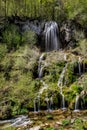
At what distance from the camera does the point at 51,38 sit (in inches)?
1326

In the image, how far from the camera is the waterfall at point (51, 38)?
3331cm

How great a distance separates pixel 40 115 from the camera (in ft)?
58.8

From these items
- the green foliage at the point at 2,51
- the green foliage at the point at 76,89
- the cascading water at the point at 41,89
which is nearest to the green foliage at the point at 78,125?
the cascading water at the point at 41,89

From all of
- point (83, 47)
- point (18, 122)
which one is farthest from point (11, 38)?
point (18, 122)

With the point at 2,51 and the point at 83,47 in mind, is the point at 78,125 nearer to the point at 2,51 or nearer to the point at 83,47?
the point at 2,51

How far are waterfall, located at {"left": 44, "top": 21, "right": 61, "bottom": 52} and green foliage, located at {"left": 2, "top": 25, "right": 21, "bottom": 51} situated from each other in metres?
4.31

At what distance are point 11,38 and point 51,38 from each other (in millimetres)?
6243

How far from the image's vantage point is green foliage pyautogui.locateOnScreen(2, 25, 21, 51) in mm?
29781

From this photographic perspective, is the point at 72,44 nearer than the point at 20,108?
No

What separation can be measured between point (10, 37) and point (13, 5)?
29.0ft

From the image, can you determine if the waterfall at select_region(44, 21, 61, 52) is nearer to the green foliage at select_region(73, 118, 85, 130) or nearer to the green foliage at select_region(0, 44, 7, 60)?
the green foliage at select_region(0, 44, 7, 60)

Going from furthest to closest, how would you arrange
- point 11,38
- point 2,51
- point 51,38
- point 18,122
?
point 51,38 < point 11,38 < point 2,51 < point 18,122

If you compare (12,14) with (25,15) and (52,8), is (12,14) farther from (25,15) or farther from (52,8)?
(52,8)

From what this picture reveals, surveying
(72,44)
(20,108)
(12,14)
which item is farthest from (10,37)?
(20,108)
